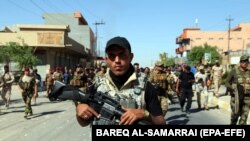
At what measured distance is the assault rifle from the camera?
106 inches

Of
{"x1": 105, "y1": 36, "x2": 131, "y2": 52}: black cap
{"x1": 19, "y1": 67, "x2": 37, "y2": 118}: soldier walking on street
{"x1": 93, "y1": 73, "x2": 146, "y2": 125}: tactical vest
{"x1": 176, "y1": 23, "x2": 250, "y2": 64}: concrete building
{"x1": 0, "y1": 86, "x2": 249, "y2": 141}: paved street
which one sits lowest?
{"x1": 0, "y1": 86, "x2": 249, "y2": 141}: paved street

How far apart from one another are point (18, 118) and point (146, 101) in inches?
431

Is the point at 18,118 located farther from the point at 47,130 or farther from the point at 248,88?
the point at 248,88

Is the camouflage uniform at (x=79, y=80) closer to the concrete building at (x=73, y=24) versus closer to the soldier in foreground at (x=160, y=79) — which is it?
the soldier in foreground at (x=160, y=79)

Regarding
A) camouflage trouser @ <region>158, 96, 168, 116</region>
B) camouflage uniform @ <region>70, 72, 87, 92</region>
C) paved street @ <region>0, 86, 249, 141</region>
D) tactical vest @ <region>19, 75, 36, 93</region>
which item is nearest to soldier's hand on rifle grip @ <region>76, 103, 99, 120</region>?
paved street @ <region>0, 86, 249, 141</region>

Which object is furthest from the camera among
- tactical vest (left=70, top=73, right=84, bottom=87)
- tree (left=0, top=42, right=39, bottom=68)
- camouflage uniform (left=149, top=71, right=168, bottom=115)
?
tree (left=0, top=42, right=39, bottom=68)

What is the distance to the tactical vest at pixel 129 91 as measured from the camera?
2.97 metres

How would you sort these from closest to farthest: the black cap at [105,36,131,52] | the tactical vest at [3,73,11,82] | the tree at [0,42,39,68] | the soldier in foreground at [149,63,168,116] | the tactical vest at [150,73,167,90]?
1. the black cap at [105,36,131,52]
2. the soldier in foreground at [149,63,168,116]
3. the tactical vest at [150,73,167,90]
4. the tactical vest at [3,73,11,82]
5. the tree at [0,42,39,68]

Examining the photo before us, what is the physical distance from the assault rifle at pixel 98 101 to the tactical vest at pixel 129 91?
0.16 metres

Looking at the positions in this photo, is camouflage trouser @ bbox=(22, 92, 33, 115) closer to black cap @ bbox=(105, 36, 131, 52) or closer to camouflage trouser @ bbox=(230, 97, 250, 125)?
camouflage trouser @ bbox=(230, 97, 250, 125)

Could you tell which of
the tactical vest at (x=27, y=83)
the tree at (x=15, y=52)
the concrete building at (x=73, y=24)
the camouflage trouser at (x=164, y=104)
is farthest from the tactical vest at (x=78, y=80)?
the concrete building at (x=73, y=24)

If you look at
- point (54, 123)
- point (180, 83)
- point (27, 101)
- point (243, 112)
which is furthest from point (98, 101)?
point (180, 83)

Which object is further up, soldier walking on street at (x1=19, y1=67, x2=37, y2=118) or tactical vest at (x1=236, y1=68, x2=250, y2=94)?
tactical vest at (x1=236, y1=68, x2=250, y2=94)

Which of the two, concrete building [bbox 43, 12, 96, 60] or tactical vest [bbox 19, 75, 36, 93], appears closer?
tactical vest [bbox 19, 75, 36, 93]
